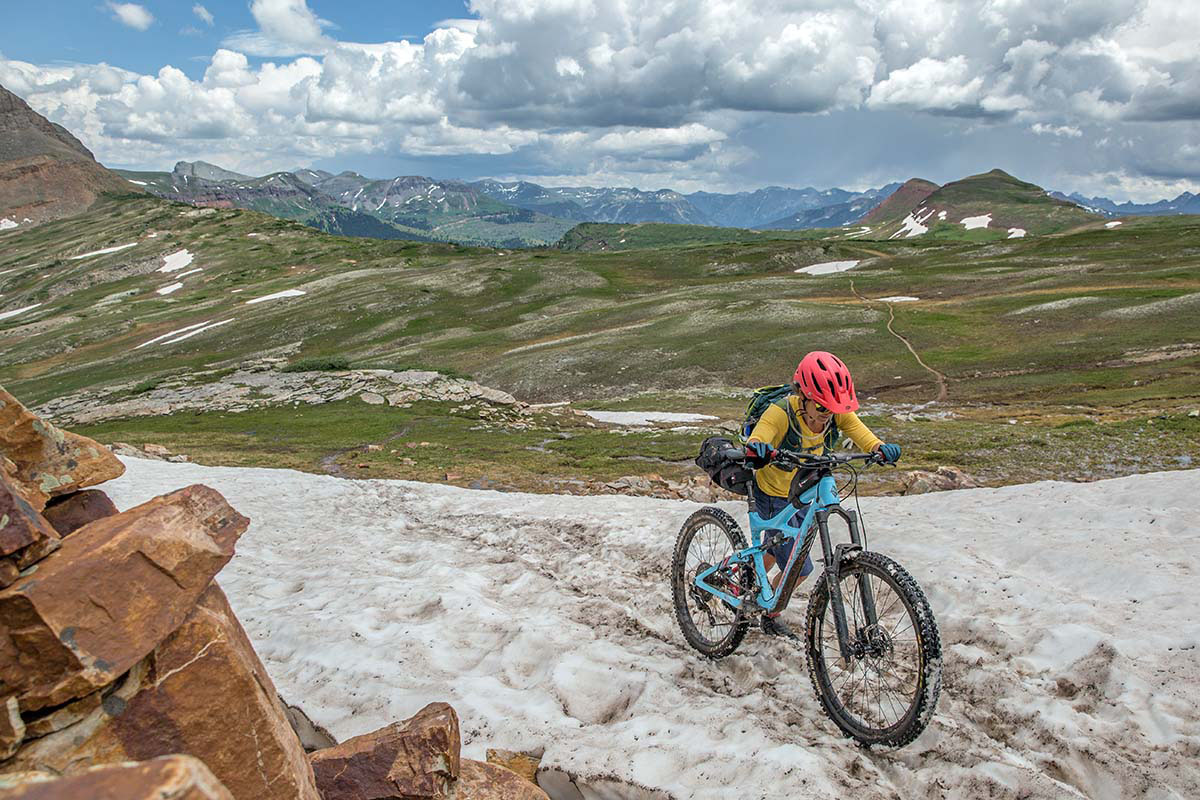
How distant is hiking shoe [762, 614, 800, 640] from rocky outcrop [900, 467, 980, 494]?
13992mm

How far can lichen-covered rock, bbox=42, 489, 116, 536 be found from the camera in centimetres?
798

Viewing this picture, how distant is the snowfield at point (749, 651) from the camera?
7797 millimetres

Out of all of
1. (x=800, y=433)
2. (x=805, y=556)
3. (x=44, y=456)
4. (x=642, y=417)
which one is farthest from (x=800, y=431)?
(x=642, y=417)

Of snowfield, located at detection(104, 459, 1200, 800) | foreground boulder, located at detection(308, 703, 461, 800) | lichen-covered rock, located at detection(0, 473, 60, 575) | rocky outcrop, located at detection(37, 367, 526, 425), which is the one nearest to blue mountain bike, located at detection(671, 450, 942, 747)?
snowfield, located at detection(104, 459, 1200, 800)

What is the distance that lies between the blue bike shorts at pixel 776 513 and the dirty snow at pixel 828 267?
12330 centimetres

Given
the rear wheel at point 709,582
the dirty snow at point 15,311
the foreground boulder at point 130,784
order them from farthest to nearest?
1. the dirty snow at point 15,311
2. the rear wheel at point 709,582
3. the foreground boulder at point 130,784

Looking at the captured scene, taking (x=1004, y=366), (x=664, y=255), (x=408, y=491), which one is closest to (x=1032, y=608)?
(x=408, y=491)

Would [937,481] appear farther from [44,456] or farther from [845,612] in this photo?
[44,456]

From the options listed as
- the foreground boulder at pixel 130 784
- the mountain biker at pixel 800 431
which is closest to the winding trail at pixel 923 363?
the mountain biker at pixel 800 431

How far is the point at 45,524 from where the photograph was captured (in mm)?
5820

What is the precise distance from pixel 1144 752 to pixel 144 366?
341ft

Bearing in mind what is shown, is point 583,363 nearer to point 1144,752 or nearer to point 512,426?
point 512,426

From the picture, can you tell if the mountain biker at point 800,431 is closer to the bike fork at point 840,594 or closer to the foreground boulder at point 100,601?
the bike fork at point 840,594

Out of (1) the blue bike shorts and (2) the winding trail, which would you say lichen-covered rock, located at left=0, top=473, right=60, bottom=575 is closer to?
(1) the blue bike shorts
